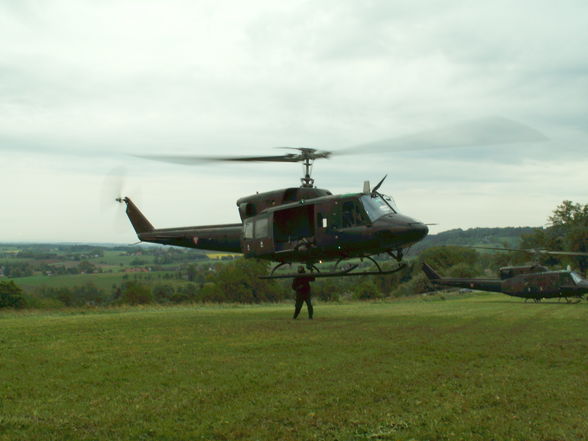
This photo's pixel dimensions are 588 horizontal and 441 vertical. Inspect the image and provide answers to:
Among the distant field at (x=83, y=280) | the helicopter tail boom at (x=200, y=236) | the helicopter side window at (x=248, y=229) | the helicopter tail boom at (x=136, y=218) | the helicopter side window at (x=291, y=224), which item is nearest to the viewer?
the helicopter side window at (x=291, y=224)

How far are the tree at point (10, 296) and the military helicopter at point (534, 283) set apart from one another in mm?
34129

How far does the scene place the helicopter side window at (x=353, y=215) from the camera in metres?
17.5

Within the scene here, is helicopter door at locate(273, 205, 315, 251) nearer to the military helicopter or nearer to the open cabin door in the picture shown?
the open cabin door

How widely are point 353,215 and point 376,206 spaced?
80cm

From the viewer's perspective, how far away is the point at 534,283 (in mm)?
35188

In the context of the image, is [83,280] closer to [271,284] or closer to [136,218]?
[271,284]

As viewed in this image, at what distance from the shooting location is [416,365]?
415 inches

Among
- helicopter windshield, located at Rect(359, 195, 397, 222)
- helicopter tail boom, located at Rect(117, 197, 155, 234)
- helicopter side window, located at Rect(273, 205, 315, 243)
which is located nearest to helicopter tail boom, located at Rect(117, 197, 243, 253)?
helicopter tail boom, located at Rect(117, 197, 155, 234)

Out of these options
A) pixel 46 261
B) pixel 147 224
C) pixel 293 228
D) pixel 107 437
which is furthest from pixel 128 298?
pixel 46 261

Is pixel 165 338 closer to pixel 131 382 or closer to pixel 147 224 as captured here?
pixel 131 382

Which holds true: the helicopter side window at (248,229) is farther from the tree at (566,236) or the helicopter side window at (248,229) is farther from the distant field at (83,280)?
the distant field at (83,280)

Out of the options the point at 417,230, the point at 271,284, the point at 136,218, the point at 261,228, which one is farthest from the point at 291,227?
the point at 271,284

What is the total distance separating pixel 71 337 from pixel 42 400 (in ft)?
20.5

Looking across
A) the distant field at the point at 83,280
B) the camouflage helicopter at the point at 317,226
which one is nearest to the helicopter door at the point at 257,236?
the camouflage helicopter at the point at 317,226
